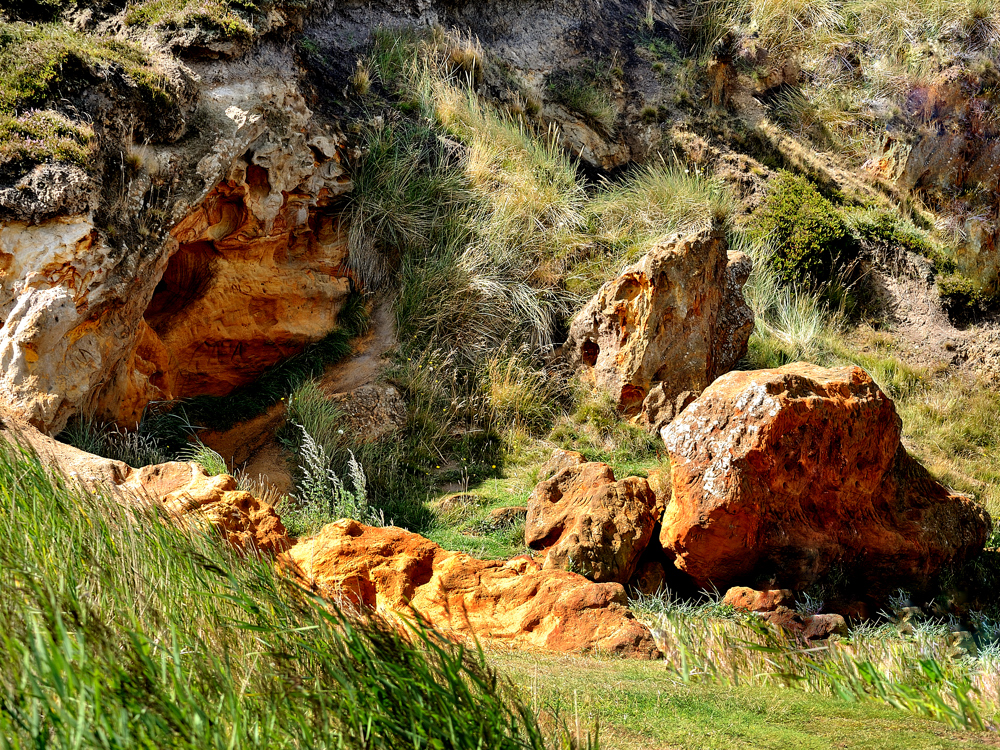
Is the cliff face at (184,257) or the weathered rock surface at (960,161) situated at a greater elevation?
the weathered rock surface at (960,161)

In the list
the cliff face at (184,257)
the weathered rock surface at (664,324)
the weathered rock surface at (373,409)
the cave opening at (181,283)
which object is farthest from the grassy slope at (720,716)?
the cave opening at (181,283)

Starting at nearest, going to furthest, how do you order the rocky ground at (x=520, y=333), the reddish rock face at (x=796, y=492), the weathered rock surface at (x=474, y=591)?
1. the weathered rock surface at (x=474, y=591)
2. the rocky ground at (x=520, y=333)
3. the reddish rock face at (x=796, y=492)

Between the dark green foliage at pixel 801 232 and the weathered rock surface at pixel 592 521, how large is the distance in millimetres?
6090

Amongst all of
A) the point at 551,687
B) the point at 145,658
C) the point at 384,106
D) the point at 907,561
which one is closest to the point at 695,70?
the point at 384,106

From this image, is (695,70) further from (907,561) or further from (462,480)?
(907,561)

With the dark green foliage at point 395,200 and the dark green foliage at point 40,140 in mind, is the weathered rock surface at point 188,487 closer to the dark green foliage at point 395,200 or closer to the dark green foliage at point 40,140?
the dark green foliage at point 40,140

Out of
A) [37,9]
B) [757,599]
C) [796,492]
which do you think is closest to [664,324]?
[796,492]

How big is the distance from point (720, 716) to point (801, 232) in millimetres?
9559

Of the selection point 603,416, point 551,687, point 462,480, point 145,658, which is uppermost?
point 145,658

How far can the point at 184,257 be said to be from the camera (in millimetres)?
8422

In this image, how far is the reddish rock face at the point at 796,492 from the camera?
5.62 m

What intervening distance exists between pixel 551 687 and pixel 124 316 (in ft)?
16.6

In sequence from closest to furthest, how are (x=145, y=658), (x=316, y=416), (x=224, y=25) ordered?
1. (x=145, y=658)
2. (x=316, y=416)
3. (x=224, y=25)

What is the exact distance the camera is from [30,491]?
351 centimetres
